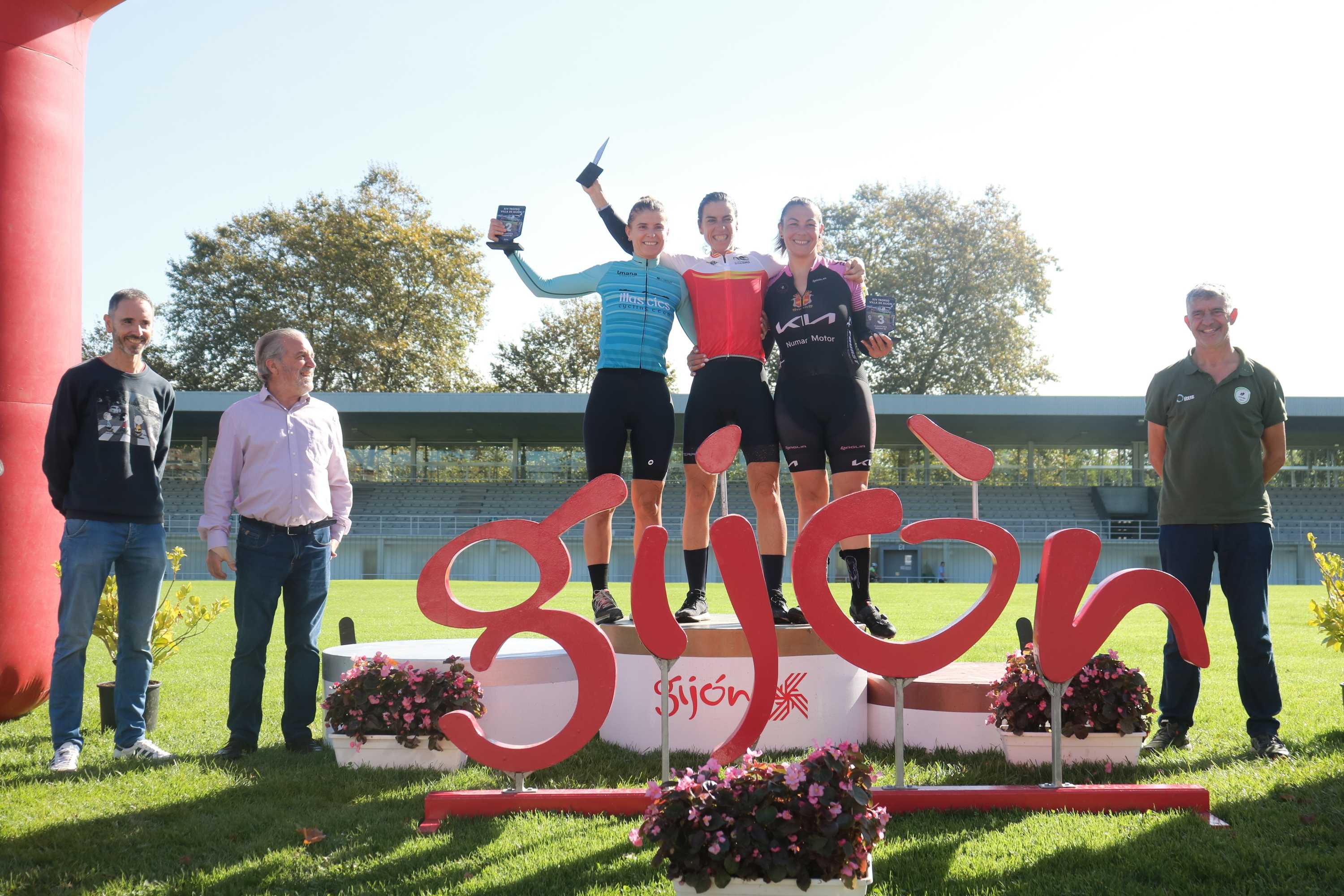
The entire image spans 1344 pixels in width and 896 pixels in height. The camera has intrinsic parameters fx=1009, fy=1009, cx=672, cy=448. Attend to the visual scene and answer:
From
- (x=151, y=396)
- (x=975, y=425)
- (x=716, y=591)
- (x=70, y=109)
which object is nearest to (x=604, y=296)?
(x=151, y=396)

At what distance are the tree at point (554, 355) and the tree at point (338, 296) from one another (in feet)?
10.5

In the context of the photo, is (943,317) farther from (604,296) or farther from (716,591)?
(604,296)

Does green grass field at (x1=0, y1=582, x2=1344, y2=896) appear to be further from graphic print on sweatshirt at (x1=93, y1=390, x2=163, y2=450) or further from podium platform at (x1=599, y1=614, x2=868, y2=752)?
graphic print on sweatshirt at (x1=93, y1=390, x2=163, y2=450)

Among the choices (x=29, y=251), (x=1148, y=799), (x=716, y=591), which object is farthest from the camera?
(x=716, y=591)

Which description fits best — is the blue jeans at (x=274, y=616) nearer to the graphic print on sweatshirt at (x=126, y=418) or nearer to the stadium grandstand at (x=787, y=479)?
the graphic print on sweatshirt at (x=126, y=418)

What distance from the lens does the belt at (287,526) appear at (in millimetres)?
4738

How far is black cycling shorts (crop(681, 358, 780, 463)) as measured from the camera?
505 centimetres

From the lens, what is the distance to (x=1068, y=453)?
1287 inches

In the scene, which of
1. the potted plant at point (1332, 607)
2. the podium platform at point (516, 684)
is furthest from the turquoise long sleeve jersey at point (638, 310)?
the potted plant at point (1332, 607)

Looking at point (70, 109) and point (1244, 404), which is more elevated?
point (70, 109)

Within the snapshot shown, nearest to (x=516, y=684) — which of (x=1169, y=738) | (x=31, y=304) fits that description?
(x=1169, y=738)

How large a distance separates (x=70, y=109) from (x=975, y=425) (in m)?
25.3

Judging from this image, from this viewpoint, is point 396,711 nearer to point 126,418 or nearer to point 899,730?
point 126,418

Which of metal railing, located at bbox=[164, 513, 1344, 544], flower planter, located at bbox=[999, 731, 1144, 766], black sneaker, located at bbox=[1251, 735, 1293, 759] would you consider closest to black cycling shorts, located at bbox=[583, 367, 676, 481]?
flower planter, located at bbox=[999, 731, 1144, 766]
